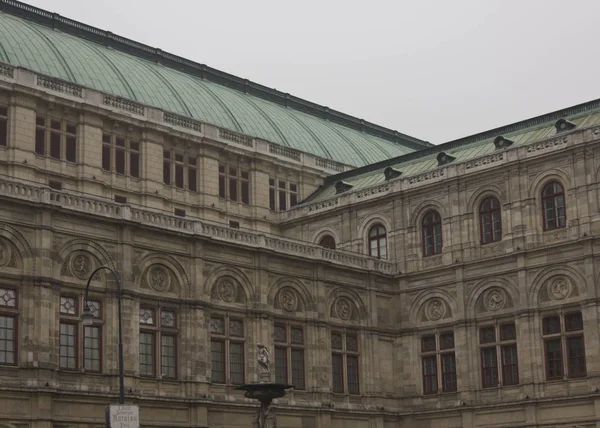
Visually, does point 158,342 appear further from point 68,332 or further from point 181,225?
point 181,225

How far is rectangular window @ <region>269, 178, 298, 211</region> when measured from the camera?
6850 cm

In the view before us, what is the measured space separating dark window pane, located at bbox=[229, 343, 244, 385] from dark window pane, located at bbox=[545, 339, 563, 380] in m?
15.7

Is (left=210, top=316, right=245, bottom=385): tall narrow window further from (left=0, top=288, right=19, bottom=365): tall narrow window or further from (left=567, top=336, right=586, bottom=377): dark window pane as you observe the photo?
(left=567, top=336, right=586, bottom=377): dark window pane

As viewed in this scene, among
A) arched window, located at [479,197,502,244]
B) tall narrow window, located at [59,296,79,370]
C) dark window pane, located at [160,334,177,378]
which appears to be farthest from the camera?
arched window, located at [479,197,502,244]

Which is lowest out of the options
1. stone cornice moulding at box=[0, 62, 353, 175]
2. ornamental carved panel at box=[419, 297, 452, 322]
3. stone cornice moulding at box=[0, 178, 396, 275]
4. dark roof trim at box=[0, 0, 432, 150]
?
ornamental carved panel at box=[419, 297, 452, 322]

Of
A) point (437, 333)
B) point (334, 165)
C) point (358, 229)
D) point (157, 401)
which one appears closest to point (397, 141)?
point (334, 165)

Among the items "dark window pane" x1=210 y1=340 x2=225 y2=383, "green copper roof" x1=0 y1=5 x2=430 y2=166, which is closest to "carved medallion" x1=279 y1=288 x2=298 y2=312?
"dark window pane" x1=210 y1=340 x2=225 y2=383

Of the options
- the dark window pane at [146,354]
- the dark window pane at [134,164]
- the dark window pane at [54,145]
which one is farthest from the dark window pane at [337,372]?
the dark window pane at [54,145]

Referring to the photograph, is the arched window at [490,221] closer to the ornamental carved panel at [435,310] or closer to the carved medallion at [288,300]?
the ornamental carved panel at [435,310]

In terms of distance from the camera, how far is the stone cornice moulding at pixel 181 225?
4794cm

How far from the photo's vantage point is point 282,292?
5841 cm

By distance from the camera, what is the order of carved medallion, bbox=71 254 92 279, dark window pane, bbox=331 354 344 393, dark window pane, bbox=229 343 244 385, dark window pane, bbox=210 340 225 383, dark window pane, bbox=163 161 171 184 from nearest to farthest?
1. carved medallion, bbox=71 254 92 279
2. dark window pane, bbox=210 340 225 383
3. dark window pane, bbox=229 343 244 385
4. dark window pane, bbox=331 354 344 393
5. dark window pane, bbox=163 161 171 184

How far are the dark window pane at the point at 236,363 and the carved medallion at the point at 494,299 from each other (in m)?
13.7

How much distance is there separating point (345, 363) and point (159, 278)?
1304 centimetres
